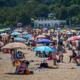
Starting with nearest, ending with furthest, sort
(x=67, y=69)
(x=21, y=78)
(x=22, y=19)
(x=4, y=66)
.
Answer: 1. (x=21, y=78)
2. (x=67, y=69)
3. (x=4, y=66)
4. (x=22, y=19)

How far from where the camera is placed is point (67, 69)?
1761cm

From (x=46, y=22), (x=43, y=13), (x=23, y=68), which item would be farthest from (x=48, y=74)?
(x=43, y=13)

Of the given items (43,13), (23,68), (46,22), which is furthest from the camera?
(43,13)

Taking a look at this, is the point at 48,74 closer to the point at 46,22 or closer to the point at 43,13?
the point at 46,22

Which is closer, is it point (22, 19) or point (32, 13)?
point (22, 19)

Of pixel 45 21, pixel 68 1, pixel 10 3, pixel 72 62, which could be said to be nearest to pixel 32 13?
pixel 45 21

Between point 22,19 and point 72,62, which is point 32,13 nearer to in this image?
point 22,19

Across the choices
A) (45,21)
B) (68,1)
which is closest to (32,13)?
(45,21)

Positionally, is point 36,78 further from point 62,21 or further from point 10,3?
point 10,3

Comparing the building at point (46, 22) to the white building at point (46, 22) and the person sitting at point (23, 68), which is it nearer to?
the white building at point (46, 22)

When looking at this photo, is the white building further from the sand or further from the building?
the sand

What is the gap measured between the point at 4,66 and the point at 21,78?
436 cm

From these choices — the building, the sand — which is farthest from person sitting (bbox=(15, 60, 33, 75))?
the building

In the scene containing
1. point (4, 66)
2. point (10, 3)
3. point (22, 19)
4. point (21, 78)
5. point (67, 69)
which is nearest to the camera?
point (21, 78)
